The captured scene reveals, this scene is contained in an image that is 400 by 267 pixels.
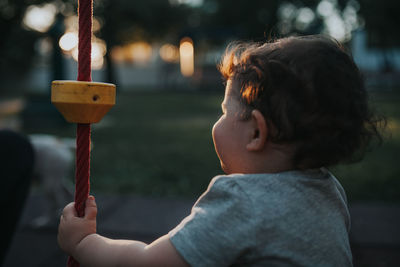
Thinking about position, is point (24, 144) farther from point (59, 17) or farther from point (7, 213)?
point (59, 17)

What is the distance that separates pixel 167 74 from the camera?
26516 mm

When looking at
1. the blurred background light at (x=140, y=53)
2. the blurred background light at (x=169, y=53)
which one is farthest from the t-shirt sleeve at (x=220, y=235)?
the blurred background light at (x=169, y=53)

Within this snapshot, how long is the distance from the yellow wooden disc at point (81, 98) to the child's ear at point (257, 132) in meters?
0.38

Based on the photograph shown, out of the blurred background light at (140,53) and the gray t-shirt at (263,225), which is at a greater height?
the blurred background light at (140,53)

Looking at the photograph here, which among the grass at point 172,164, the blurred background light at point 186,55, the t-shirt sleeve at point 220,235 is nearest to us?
the t-shirt sleeve at point 220,235

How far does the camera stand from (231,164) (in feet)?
3.59

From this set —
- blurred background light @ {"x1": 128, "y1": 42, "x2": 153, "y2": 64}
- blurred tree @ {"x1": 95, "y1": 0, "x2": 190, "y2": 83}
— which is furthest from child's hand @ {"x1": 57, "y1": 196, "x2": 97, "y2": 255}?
blurred background light @ {"x1": 128, "y1": 42, "x2": 153, "y2": 64}

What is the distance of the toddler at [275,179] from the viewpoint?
3.03ft

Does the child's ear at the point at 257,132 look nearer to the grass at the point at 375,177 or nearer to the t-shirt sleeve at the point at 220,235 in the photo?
the t-shirt sleeve at the point at 220,235

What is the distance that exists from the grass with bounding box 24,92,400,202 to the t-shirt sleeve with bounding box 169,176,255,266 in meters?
1.61

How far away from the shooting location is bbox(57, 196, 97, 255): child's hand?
1.04 m

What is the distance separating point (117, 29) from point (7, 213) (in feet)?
79.5

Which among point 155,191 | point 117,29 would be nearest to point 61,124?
point 155,191

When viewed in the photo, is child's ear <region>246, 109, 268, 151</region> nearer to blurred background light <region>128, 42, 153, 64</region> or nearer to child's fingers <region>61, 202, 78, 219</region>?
child's fingers <region>61, 202, 78, 219</region>
